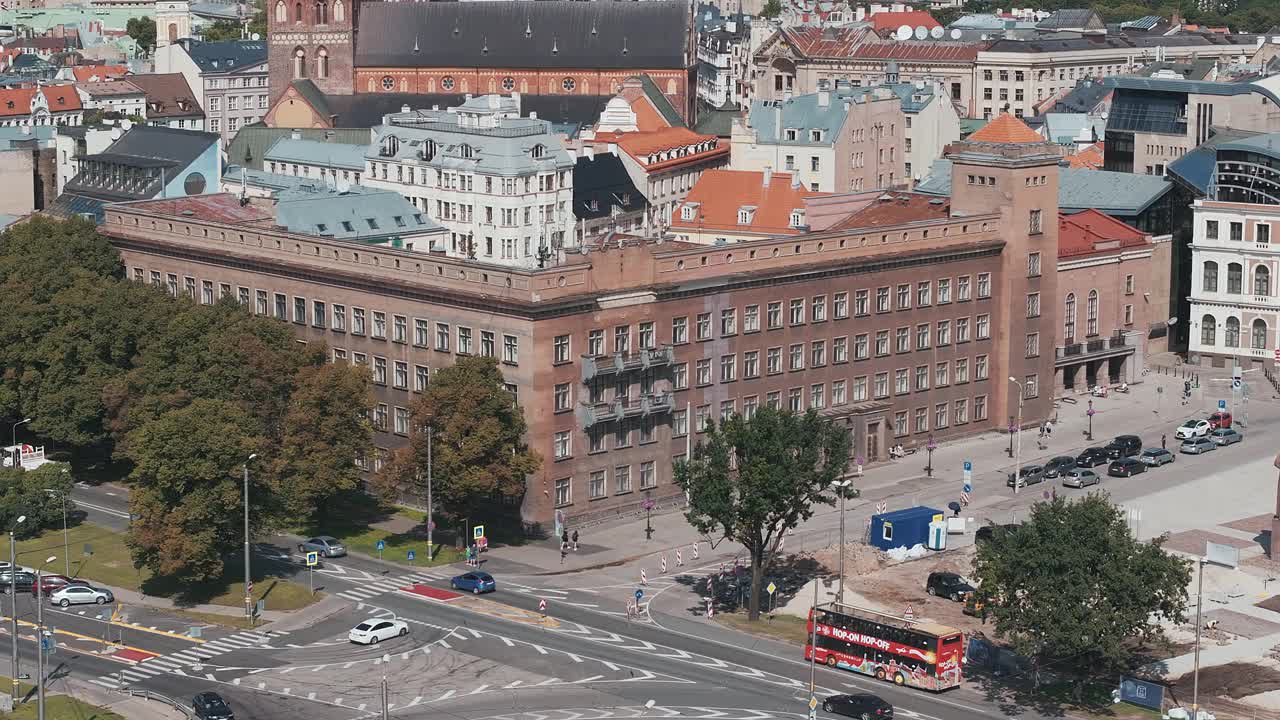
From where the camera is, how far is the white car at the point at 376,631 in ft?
438

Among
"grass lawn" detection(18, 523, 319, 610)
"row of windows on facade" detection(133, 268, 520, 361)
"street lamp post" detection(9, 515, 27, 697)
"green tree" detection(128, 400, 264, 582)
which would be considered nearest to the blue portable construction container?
"row of windows on facade" detection(133, 268, 520, 361)

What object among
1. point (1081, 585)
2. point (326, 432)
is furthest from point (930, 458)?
point (1081, 585)

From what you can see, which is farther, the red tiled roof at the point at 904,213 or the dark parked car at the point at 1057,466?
the red tiled roof at the point at 904,213

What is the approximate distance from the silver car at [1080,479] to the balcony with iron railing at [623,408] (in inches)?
1207

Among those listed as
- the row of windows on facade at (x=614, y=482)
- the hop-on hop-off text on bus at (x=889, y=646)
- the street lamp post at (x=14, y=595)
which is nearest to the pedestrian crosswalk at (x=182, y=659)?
the street lamp post at (x=14, y=595)

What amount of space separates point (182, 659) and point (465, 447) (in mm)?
25952

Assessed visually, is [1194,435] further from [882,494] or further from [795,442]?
[795,442]

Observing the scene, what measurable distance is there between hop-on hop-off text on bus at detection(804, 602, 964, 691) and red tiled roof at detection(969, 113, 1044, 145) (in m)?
67.5

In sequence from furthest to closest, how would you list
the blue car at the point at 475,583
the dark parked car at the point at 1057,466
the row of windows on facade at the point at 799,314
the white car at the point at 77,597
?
the dark parked car at the point at 1057,466 < the row of windows on facade at the point at 799,314 < the blue car at the point at 475,583 < the white car at the point at 77,597

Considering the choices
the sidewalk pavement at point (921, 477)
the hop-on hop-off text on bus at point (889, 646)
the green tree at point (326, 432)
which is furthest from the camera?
the green tree at point (326, 432)

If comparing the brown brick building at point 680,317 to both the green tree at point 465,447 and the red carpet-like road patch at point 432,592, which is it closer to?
the green tree at point 465,447

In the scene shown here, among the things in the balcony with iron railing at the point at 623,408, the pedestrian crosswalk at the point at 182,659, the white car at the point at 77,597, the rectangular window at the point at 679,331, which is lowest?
the pedestrian crosswalk at the point at 182,659

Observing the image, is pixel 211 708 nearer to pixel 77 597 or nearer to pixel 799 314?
pixel 77 597

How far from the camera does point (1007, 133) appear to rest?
189 metres
